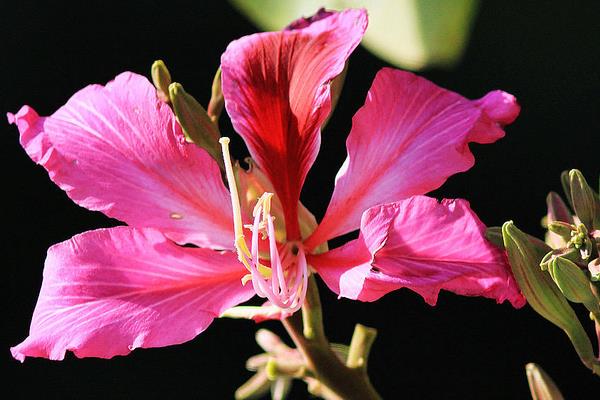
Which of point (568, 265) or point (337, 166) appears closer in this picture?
point (568, 265)

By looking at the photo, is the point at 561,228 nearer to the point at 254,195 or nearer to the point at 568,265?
the point at 568,265

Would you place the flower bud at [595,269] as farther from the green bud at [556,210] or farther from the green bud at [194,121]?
the green bud at [194,121]

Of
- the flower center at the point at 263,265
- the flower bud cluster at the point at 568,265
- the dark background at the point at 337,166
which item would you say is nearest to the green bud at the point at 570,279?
the flower bud cluster at the point at 568,265

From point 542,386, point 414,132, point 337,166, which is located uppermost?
point 414,132

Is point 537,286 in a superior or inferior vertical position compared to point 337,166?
superior

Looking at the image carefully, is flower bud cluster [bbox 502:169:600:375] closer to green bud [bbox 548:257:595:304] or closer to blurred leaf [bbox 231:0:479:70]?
green bud [bbox 548:257:595:304]

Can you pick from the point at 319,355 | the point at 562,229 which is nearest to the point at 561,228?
the point at 562,229
